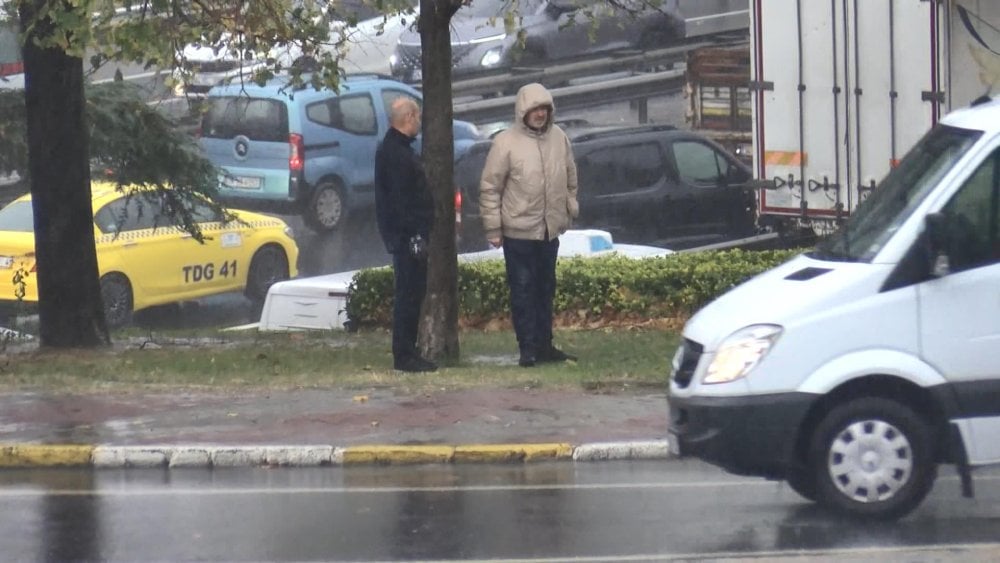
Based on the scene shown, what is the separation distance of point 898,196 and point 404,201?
4.29 m

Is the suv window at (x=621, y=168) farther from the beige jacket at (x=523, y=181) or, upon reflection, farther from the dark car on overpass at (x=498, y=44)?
the beige jacket at (x=523, y=181)

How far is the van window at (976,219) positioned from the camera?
7.19m

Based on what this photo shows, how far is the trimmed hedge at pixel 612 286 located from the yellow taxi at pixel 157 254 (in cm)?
342

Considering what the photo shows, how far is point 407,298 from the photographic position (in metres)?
11.4

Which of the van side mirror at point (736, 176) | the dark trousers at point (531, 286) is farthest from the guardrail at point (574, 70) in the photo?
the dark trousers at point (531, 286)

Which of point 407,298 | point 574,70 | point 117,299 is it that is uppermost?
point 574,70

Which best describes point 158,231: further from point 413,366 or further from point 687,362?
point 687,362

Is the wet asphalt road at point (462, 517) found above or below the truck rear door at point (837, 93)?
below

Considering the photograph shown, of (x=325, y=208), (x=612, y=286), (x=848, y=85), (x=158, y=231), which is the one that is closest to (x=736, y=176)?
(x=848, y=85)

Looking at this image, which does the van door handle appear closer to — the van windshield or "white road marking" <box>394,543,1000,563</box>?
the van windshield

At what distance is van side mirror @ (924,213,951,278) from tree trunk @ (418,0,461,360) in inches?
203

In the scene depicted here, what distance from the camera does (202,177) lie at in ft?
53.5

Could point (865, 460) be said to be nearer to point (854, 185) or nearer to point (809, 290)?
point (809, 290)

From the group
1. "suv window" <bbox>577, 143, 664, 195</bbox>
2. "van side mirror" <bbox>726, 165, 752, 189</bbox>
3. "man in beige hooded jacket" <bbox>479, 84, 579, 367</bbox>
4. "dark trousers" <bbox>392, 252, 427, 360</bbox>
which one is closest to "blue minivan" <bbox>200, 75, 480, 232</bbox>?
"suv window" <bbox>577, 143, 664, 195</bbox>
